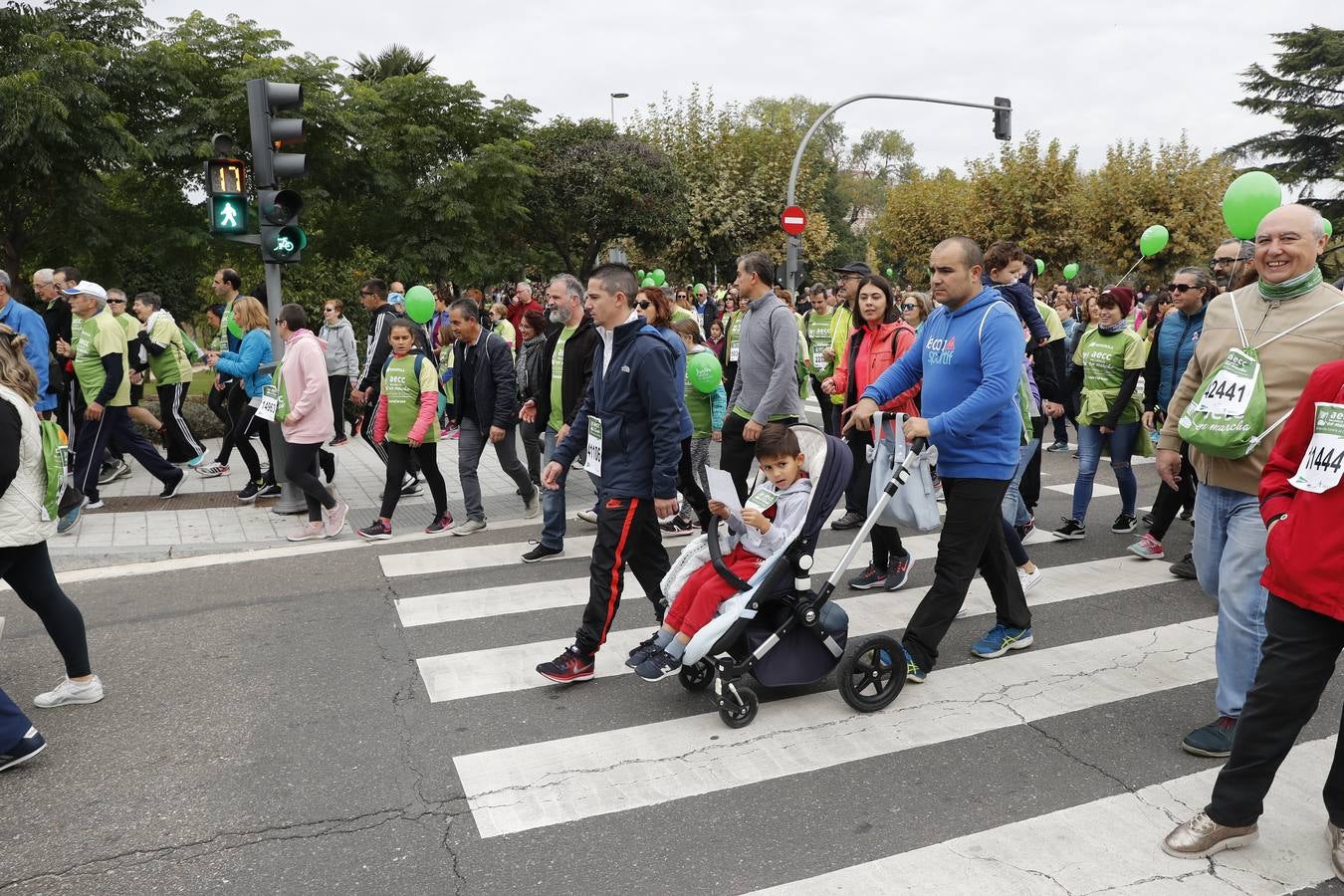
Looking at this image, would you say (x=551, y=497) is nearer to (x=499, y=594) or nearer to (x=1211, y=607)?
(x=499, y=594)

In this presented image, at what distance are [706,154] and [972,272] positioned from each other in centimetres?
3391

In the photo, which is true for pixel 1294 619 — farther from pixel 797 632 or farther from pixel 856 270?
pixel 856 270

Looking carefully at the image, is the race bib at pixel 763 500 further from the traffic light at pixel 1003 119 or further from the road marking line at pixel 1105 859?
the traffic light at pixel 1003 119

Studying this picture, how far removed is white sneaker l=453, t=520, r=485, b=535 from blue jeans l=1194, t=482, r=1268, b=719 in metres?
5.49

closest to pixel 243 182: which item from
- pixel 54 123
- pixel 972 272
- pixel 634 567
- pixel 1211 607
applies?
pixel 634 567

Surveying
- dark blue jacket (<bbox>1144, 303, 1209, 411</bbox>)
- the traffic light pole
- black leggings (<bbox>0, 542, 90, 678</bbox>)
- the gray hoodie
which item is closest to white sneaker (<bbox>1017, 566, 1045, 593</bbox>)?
dark blue jacket (<bbox>1144, 303, 1209, 411</bbox>)

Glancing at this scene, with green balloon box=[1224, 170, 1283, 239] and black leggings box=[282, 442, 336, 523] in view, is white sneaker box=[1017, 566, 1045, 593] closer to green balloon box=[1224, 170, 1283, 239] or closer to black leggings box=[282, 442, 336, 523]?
green balloon box=[1224, 170, 1283, 239]

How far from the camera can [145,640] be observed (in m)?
5.63

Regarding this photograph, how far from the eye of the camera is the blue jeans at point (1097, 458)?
759 centimetres

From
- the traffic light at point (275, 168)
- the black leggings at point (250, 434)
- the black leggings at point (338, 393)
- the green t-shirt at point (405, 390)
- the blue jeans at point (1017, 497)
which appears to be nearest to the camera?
the blue jeans at point (1017, 497)

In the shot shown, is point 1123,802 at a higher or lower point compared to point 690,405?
lower

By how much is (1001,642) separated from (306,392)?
17.1 feet

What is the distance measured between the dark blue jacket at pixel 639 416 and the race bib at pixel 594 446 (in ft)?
0.60

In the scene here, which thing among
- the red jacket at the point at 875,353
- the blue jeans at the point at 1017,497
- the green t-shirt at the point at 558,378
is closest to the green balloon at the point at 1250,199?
the blue jeans at the point at 1017,497
